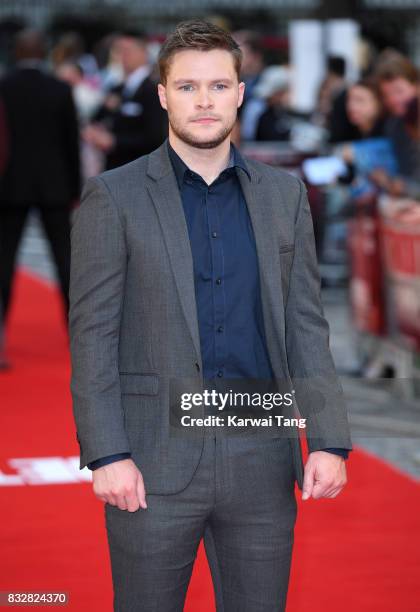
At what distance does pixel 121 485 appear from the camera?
2793 millimetres

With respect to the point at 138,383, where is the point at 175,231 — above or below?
above

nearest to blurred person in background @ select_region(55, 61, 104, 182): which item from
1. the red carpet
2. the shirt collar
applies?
the red carpet

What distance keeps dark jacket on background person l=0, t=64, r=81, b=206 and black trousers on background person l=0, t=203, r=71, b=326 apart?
10 centimetres

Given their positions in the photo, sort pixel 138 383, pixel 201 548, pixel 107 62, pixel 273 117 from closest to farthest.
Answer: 1. pixel 138 383
2. pixel 201 548
3. pixel 273 117
4. pixel 107 62

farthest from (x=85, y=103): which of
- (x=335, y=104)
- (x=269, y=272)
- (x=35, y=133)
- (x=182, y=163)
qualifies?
(x=269, y=272)

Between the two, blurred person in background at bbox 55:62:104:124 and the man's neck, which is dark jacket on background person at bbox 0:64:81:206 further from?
the man's neck

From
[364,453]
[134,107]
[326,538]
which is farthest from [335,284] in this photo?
[326,538]

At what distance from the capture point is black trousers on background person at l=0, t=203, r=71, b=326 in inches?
377

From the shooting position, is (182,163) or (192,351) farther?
(182,163)

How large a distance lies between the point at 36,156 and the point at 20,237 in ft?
1.95

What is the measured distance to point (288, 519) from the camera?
299 cm

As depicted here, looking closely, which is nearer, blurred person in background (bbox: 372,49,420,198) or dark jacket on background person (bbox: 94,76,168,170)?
blurred person in background (bbox: 372,49,420,198)

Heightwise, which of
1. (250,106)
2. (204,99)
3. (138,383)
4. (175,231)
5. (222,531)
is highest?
Answer: (204,99)

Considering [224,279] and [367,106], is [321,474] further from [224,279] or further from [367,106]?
[367,106]
